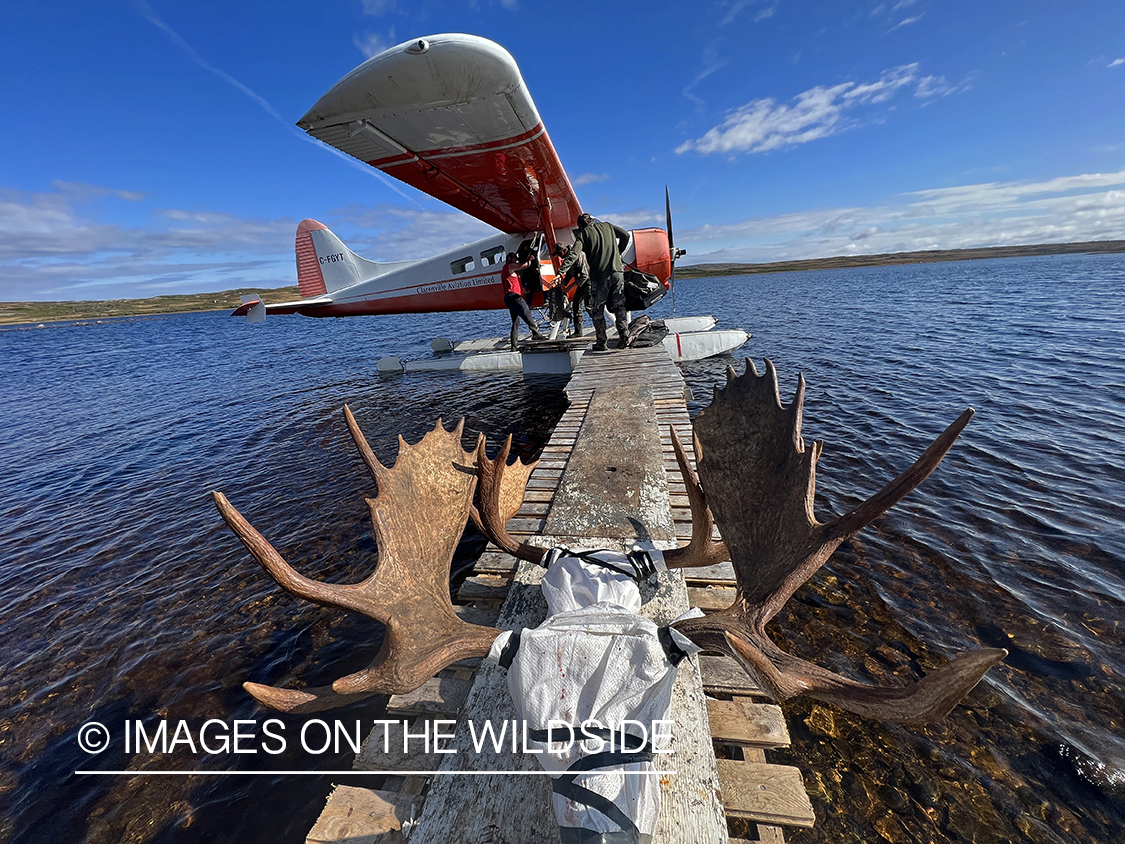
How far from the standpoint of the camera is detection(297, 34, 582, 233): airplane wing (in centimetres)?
701

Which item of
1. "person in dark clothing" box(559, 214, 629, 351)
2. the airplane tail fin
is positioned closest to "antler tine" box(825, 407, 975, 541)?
"person in dark clothing" box(559, 214, 629, 351)

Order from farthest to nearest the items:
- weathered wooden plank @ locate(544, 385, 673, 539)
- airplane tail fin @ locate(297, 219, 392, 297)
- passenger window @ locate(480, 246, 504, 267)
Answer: airplane tail fin @ locate(297, 219, 392, 297)
passenger window @ locate(480, 246, 504, 267)
weathered wooden plank @ locate(544, 385, 673, 539)

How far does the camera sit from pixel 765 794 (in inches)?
89.6

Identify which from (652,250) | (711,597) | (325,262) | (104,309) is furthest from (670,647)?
(104,309)

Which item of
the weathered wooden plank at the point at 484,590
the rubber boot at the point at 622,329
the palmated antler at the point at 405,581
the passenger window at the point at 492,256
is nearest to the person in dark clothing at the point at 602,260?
the rubber boot at the point at 622,329

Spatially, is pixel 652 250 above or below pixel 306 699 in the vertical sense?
above

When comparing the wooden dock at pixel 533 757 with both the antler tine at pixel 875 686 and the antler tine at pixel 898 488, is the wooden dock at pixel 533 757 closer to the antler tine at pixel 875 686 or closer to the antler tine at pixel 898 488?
the antler tine at pixel 875 686

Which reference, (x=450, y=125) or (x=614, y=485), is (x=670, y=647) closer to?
(x=614, y=485)

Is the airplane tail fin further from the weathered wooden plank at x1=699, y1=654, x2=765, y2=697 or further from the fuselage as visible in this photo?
the weathered wooden plank at x1=699, y1=654, x2=765, y2=697

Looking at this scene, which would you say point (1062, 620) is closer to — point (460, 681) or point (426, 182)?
point (460, 681)

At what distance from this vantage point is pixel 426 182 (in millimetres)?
11719

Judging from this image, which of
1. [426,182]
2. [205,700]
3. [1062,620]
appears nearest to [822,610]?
[1062,620]

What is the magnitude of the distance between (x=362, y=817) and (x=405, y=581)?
1.06 meters

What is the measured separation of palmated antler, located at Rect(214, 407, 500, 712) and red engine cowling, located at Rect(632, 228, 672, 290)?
12.6 meters
